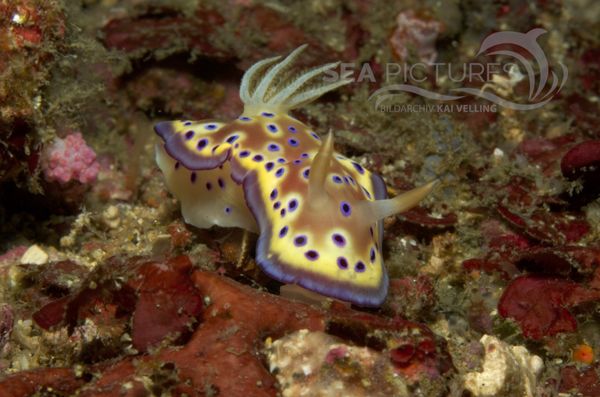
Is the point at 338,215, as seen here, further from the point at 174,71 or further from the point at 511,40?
the point at 511,40

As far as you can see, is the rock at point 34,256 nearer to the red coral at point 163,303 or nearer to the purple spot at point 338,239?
the red coral at point 163,303

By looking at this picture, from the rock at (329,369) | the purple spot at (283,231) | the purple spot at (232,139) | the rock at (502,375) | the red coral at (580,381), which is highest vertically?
the purple spot at (232,139)

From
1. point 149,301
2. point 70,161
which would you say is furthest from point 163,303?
point 70,161

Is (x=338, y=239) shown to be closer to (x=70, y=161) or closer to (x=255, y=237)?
(x=255, y=237)

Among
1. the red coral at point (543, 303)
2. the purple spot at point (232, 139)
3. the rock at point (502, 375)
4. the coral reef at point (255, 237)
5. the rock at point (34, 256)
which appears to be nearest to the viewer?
the coral reef at point (255, 237)

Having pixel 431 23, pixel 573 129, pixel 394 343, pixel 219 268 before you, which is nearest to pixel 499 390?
pixel 394 343

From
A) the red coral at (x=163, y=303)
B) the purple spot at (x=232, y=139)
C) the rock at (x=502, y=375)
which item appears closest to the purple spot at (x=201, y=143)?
the purple spot at (x=232, y=139)
